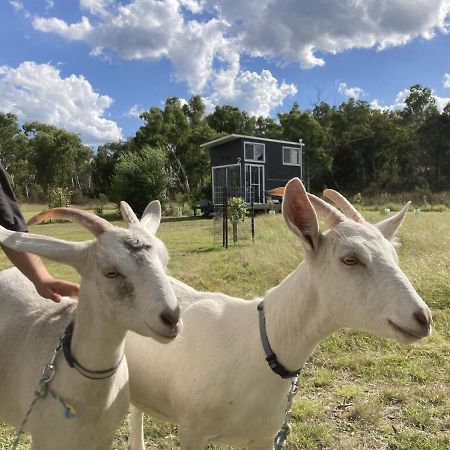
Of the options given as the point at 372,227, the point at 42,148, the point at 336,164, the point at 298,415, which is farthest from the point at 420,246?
the point at 42,148

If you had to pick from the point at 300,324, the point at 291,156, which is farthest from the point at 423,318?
the point at 291,156

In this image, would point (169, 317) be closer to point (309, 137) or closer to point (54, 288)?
point (54, 288)

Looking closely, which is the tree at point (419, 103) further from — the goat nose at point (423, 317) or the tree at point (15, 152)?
the goat nose at point (423, 317)

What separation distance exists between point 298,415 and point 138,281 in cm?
263

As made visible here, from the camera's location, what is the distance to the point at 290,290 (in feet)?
8.24

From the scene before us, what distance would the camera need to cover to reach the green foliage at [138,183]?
29.0 metres

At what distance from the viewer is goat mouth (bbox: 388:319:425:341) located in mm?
2012

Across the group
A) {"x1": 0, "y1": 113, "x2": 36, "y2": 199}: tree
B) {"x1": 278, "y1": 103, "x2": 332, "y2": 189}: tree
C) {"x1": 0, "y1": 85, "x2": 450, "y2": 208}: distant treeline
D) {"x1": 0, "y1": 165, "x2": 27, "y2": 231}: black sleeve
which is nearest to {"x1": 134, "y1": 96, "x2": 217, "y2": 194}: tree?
{"x1": 0, "y1": 85, "x2": 450, "y2": 208}: distant treeline

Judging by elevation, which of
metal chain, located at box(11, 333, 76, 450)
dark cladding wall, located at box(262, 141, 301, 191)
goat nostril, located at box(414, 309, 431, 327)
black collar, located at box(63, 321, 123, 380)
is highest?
dark cladding wall, located at box(262, 141, 301, 191)

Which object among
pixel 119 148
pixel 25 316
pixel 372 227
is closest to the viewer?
pixel 372 227

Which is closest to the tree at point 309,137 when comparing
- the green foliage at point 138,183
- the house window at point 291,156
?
the house window at point 291,156

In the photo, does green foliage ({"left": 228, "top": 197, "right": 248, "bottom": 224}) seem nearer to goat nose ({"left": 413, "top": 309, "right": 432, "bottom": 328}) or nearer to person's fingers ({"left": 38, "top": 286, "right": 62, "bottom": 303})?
person's fingers ({"left": 38, "top": 286, "right": 62, "bottom": 303})

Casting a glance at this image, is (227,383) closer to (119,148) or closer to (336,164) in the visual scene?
(336,164)

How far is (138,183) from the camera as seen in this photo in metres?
29.1
